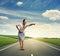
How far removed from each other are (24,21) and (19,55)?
4554mm

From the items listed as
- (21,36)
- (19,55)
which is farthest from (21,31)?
(19,55)

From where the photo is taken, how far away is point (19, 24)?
18812 mm

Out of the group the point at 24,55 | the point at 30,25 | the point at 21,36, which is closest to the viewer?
the point at 24,55

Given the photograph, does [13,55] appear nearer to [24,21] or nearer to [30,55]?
[30,55]

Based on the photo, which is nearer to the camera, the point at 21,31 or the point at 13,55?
the point at 13,55

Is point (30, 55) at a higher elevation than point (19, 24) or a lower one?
lower

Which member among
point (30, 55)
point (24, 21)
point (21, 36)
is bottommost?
point (30, 55)

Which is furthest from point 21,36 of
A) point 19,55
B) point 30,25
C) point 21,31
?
point 19,55

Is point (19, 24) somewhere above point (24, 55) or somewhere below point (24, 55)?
above

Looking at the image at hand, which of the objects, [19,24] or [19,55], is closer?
[19,55]

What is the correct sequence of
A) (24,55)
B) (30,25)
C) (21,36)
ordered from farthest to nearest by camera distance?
(21,36)
(30,25)
(24,55)

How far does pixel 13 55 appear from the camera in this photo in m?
15.0

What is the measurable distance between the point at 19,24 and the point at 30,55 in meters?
4.58

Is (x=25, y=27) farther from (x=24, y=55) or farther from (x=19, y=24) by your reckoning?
(x=24, y=55)
